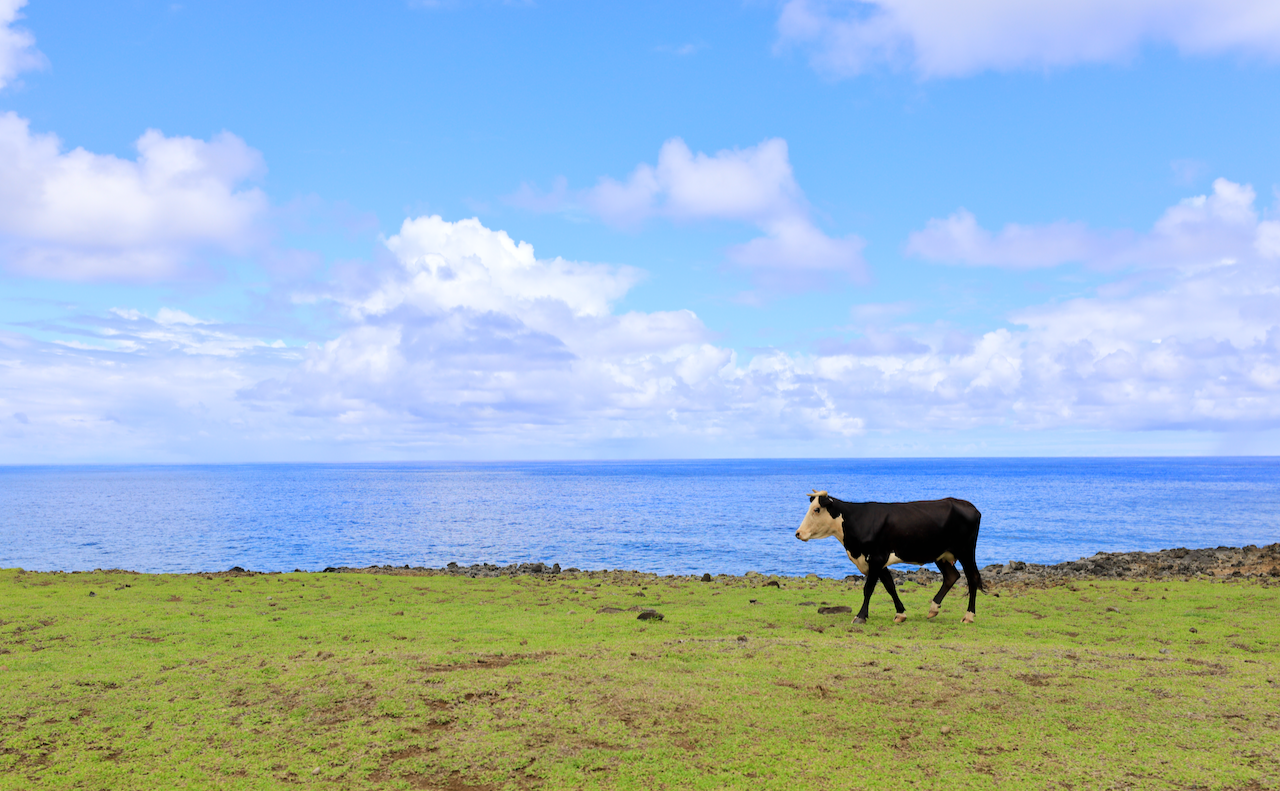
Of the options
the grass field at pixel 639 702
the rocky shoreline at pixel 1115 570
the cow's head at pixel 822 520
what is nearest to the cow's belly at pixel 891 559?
the cow's head at pixel 822 520

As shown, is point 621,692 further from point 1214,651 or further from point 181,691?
point 1214,651

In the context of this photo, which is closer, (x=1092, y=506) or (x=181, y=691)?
(x=181, y=691)

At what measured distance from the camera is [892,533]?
1420cm

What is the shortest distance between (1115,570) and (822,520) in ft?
59.7

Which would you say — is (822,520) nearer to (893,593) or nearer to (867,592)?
(867,592)

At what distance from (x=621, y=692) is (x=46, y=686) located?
7424 millimetres

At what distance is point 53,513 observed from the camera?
93.9 metres

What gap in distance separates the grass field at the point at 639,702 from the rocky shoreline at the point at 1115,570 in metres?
10.7

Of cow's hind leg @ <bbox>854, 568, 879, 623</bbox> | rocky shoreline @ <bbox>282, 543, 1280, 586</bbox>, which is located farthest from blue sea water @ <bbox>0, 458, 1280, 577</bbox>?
cow's hind leg @ <bbox>854, 568, 879, 623</bbox>

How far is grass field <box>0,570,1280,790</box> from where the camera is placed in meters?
6.95

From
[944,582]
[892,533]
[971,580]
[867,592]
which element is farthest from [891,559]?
[971,580]

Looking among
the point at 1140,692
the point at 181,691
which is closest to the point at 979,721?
the point at 1140,692

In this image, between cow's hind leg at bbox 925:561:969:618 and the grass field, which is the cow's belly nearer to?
cow's hind leg at bbox 925:561:969:618

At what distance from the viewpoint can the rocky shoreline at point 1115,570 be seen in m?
24.4
